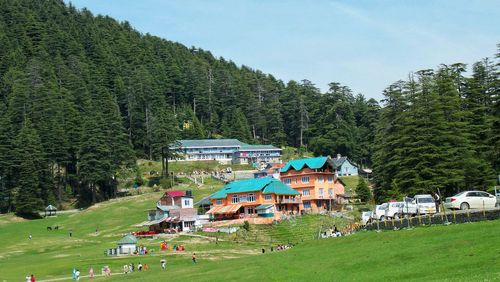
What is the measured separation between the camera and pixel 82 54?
7441 inches

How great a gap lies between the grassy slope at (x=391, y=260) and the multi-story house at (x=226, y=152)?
362 feet

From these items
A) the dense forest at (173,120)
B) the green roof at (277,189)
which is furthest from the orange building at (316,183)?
the dense forest at (173,120)

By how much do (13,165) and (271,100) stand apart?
338 feet

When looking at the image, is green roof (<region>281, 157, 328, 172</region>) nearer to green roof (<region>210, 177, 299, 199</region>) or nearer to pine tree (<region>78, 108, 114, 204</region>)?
green roof (<region>210, 177, 299, 199</region>)

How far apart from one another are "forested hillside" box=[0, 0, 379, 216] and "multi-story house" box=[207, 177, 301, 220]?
31953 mm

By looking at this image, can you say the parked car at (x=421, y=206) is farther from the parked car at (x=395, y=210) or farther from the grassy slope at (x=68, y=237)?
the grassy slope at (x=68, y=237)

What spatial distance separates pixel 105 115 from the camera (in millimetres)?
128250

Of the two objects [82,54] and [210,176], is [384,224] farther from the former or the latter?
[82,54]

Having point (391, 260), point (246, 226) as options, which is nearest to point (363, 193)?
point (246, 226)

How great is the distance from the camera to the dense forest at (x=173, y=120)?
6656cm

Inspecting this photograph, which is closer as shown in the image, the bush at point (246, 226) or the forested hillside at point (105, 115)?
the bush at point (246, 226)

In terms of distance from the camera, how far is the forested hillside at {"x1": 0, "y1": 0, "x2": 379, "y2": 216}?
11383 centimetres

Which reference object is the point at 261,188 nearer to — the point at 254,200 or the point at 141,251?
the point at 254,200

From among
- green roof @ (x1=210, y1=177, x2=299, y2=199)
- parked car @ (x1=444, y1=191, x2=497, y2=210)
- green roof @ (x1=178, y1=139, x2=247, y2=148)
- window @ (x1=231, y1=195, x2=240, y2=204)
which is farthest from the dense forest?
window @ (x1=231, y1=195, x2=240, y2=204)
